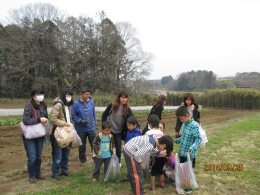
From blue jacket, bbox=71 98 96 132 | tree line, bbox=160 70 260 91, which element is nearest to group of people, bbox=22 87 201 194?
blue jacket, bbox=71 98 96 132

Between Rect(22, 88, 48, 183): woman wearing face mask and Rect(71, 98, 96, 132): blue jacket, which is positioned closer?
Rect(22, 88, 48, 183): woman wearing face mask

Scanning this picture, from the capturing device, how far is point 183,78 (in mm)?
80312

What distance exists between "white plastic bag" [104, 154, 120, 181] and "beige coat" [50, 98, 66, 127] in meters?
1.18

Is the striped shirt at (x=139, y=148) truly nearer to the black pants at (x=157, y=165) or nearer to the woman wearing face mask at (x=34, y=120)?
the black pants at (x=157, y=165)

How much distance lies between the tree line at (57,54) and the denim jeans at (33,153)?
1368 inches

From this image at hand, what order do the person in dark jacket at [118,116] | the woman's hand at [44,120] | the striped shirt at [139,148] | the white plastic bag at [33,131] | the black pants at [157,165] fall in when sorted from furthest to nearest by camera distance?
the person in dark jacket at [118,116]
the woman's hand at [44,120]
the white plastic bag at [33,131]
the black pants at [157,165]
the striped shirt at [139,148]

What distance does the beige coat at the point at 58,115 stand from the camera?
6262 mm

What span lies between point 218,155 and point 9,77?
1454 inches

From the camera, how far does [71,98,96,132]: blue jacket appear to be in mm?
7039

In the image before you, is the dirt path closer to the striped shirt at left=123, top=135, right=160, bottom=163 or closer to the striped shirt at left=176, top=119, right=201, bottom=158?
the striped shirt at left=123, top=135, right=160, bottom=163

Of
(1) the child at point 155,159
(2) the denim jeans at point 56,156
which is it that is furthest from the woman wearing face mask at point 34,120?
(1) the child at point 155,159

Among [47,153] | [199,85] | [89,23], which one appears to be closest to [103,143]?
[47,153]

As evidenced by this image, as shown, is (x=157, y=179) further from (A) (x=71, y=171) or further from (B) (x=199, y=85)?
(B) (x=199, y=85)

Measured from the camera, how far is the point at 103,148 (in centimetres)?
622
